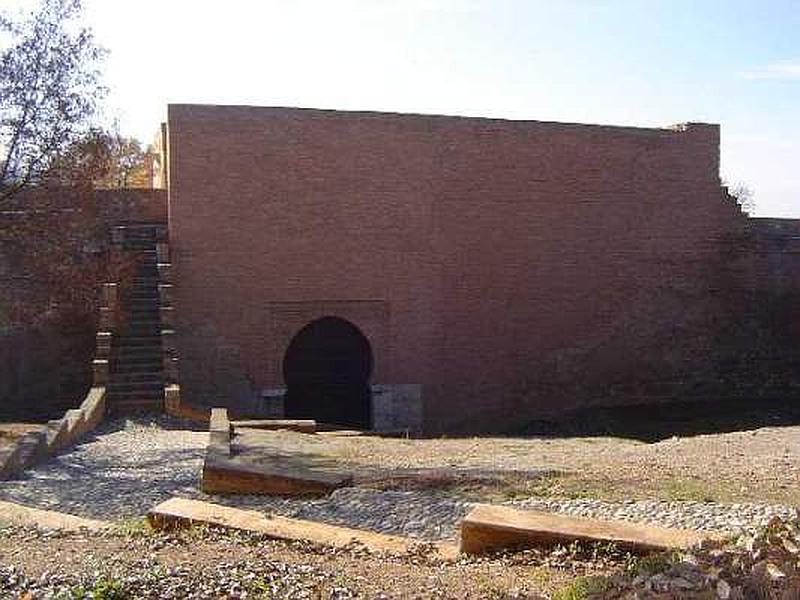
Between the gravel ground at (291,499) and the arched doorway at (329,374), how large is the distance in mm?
5014

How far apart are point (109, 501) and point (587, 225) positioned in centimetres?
1303

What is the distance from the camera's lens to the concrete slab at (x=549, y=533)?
5961 mm

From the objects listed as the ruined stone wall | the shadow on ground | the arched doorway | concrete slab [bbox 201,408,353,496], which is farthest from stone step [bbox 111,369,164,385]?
the shadow on ground

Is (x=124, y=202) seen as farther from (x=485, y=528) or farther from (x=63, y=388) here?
(x=485, y=528)

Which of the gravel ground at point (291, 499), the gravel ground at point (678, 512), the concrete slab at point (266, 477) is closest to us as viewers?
the gravel ground at point (678, 512)

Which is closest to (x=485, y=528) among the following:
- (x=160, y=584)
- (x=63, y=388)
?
(x=160, y=584)

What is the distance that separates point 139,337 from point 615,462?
8.71 metres

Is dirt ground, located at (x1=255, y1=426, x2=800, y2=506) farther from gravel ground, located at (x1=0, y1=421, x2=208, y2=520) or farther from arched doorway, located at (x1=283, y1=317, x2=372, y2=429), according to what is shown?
arched doorway, located at (x1=283, y1=317, x2=372, y2=429)

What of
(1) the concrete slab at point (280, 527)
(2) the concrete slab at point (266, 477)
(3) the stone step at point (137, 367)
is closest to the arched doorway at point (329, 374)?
(3) the stone step at point (137, 367)

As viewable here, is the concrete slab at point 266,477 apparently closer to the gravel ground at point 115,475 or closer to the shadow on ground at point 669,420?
the gravel ground at point 115,475

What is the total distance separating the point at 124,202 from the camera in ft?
59.5

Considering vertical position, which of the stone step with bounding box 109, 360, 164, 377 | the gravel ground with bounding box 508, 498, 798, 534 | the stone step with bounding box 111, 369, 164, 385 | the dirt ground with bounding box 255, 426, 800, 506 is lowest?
the dirt ground with bounding box 255, 426, 800, 506

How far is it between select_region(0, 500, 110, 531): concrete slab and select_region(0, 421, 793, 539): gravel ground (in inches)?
25.9

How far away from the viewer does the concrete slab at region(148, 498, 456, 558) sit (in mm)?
6602
